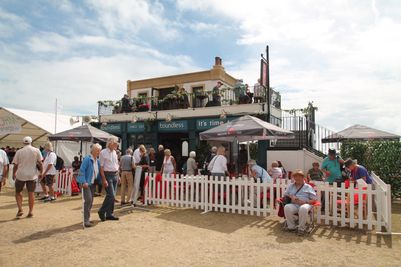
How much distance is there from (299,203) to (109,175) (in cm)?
399

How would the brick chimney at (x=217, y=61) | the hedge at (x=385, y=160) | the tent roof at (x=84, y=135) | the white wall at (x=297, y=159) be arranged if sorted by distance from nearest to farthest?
the hedge at (x=385, y=160)
the tent roof at (x=84, y=135)
the white wall at (x=297, y=159)
the brick chimney at (x=217, y=61)

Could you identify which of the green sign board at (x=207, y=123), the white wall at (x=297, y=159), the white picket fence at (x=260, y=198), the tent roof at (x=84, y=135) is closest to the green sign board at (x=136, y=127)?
the green sign board at (x=207, y=123)

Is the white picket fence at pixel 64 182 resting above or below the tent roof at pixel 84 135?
below

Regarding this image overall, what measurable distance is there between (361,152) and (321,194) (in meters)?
5.54

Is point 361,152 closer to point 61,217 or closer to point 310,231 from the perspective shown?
point 310,231

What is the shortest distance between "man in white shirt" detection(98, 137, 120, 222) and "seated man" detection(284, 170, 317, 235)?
3586mm

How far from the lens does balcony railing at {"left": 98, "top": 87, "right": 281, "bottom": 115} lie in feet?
48.3

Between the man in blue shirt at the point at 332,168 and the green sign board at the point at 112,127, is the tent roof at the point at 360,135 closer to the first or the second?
the man in blue shirt at the point at 332,168

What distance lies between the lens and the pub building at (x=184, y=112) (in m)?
14.8

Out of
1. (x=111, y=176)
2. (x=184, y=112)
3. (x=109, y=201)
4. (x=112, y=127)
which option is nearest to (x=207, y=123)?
(x=184, y=112)

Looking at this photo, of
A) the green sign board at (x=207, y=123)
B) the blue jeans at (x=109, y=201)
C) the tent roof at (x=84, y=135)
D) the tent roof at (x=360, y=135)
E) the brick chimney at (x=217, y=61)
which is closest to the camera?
the blue jeans at (x=109, y=201)

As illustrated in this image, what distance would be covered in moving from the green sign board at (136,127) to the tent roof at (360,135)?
971cm

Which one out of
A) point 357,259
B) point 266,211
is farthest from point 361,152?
point 357,259

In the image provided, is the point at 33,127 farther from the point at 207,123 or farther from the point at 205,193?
the point at 205,193
